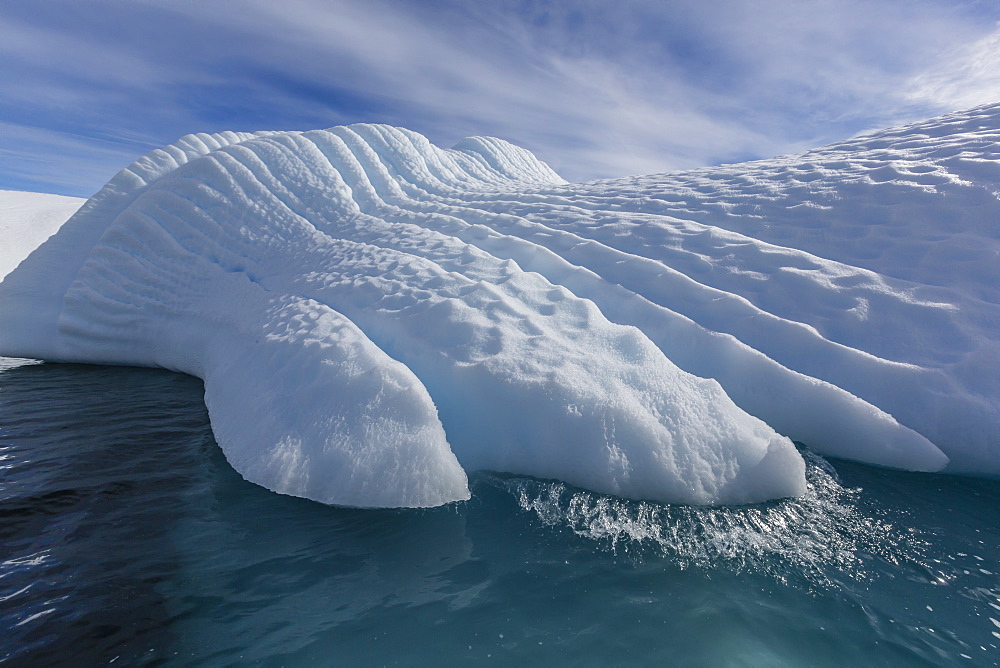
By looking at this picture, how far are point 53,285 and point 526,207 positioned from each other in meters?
7.66

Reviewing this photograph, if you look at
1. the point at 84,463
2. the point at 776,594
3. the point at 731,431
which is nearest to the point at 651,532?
the point at 776,594

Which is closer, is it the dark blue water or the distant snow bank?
the dark blue water

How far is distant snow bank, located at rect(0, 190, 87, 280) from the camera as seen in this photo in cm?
1616

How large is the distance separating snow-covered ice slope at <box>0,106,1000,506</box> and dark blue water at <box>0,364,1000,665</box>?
0.23 metres

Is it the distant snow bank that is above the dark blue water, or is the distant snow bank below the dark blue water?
above

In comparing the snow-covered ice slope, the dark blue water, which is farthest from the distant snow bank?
the dark blue water

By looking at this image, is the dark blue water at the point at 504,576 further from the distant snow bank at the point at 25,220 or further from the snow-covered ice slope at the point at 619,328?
the distant snow bank at the point at 25,220

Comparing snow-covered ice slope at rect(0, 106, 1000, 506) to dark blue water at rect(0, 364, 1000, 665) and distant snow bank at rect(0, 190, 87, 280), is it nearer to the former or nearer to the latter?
dark blue water at rect(0, 364, 1000, 665)

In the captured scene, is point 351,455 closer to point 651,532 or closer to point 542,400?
point 542,400

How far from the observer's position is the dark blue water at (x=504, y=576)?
2.36m

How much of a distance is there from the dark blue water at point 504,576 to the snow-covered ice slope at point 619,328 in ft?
0.75

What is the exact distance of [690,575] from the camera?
2729 millimetres

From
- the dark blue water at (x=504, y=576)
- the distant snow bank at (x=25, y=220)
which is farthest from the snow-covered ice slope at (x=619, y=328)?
the distant snow bank at (x=25, y=220)

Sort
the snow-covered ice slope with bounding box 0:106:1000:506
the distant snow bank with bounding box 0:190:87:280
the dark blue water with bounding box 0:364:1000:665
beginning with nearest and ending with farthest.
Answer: the dark blue water with bounding box 0:364:1000:665
the snow-covered ice slope with bounding box 0:106:1000:506
the distant snow bank with bounding box 0:190:87:280
